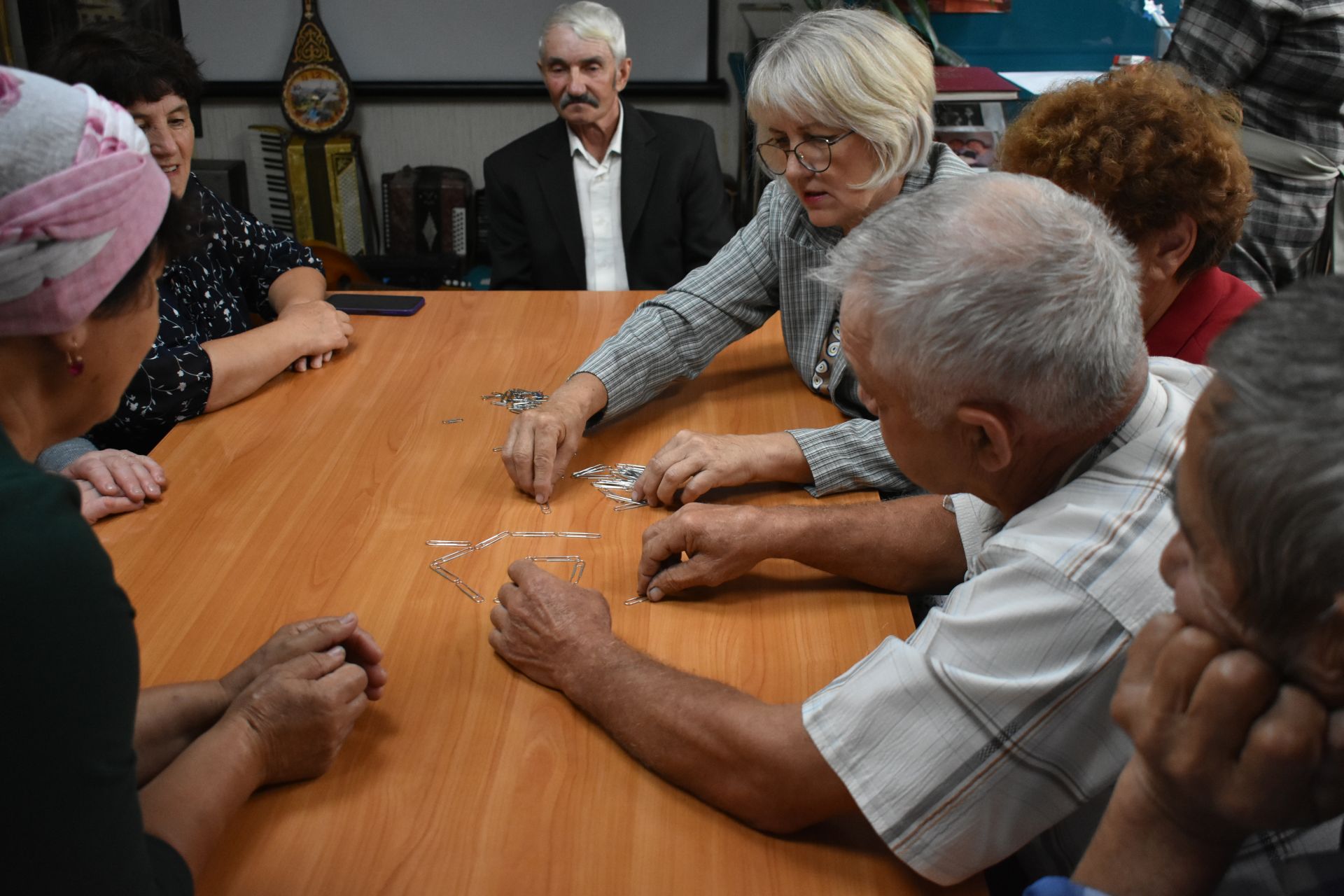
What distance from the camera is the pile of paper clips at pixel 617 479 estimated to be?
184 cm

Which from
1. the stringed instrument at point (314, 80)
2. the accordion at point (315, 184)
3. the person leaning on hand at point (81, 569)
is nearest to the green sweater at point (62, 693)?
the person leaning on hand at point (81, 569)

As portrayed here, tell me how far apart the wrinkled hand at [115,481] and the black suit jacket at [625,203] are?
1909 millimetres

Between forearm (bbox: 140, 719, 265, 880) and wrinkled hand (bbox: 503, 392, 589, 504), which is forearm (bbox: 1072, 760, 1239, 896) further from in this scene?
wrinkled hand (bbox: 503, 392, 589, 504)

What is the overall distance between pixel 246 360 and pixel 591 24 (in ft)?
6.06

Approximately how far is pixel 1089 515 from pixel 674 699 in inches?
20.0

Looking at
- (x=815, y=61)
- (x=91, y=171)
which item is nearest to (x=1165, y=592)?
(x=91, y=171)

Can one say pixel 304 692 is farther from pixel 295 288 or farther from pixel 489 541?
pixel 295 288

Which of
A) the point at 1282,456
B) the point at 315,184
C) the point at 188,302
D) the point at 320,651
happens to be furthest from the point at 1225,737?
the point at 315,184

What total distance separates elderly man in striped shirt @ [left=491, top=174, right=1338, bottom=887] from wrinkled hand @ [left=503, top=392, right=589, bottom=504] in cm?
64

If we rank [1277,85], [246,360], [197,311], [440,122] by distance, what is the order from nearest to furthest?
[246,360] < [197,311] < [1277,85] < [440,122]

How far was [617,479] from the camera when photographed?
192 centimetres

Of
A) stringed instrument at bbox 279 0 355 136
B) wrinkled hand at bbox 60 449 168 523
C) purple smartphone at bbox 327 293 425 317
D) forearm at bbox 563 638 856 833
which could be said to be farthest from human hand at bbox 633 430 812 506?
stringed instrument at bbox 279 0 355 136

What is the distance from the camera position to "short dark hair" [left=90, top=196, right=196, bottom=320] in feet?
3.36

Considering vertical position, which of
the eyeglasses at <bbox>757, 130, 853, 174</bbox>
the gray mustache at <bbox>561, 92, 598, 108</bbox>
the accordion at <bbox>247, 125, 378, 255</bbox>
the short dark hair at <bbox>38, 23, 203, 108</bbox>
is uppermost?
the short dark hair at <bbox>38, 23, 203, 108</bbox>
